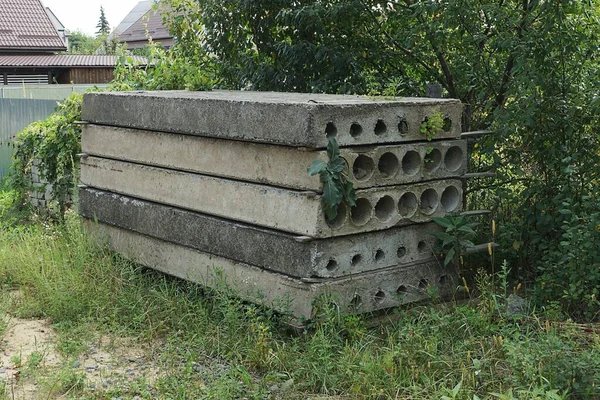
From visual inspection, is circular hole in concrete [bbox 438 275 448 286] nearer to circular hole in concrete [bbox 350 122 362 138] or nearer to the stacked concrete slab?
the stacked concrete slab

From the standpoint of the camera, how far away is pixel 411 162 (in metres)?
5.97

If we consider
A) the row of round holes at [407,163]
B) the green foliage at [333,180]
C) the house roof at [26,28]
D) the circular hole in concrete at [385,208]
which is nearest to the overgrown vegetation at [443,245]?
the green foliage at [333,180]

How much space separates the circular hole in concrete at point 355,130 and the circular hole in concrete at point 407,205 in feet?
1.95

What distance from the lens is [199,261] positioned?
652 centimetres

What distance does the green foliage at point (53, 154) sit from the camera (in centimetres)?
951

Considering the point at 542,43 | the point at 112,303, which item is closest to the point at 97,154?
the point at 112,303

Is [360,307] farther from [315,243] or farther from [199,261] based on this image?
[199,261]

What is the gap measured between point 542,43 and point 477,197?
1718 mm

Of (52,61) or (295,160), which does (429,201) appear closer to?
(295,160)

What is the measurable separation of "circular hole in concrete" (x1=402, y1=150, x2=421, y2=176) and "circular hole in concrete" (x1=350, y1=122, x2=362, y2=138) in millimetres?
476

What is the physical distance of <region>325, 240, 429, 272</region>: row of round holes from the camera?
5.58m

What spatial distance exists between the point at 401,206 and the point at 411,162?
0.31 metres

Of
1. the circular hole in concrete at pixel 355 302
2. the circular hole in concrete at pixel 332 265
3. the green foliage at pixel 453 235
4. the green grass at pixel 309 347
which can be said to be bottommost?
the green grass at pixel 309 347

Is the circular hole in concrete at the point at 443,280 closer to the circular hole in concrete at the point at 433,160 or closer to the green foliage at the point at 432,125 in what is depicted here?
the circular hole in concrete at the point at 433,160
